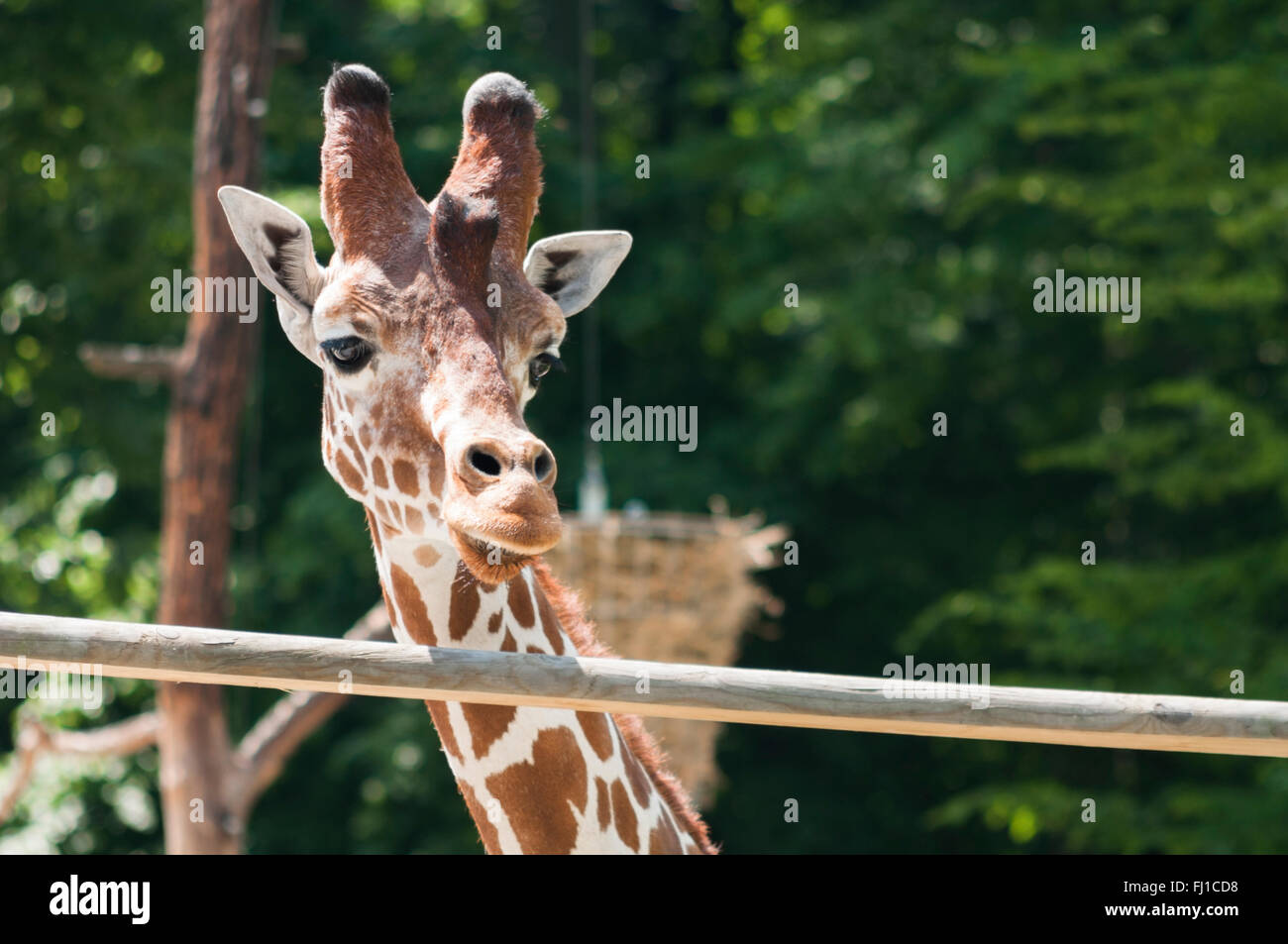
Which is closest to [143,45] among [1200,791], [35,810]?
[35,810]

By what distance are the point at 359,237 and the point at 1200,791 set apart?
7.58 metres

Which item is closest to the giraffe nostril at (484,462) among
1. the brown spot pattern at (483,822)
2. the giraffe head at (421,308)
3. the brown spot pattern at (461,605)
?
the giraffe head at (421,308)

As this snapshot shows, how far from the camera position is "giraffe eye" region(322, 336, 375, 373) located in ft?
8.79

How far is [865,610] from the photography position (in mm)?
11672

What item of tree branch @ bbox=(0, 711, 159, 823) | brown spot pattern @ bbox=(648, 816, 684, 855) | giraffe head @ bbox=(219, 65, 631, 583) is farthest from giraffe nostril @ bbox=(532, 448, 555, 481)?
tree branch @ bbox=(0, 711, 159, 823)

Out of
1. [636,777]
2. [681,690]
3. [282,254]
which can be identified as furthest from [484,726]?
[282,254]

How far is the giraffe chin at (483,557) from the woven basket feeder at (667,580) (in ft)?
15.7

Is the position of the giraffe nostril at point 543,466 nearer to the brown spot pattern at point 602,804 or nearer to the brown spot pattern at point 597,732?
the brown spot pattern at point 597,732

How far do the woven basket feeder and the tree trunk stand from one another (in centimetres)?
180

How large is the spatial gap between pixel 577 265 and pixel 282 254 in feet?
2.15

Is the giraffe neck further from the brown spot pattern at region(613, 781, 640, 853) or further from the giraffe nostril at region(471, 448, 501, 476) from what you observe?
the giraffe nostril at region(471, 448, 501, 476)

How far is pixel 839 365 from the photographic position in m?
10.6

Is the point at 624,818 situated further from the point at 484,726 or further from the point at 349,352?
the point at 349,352

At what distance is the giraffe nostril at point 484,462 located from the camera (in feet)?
7.70
